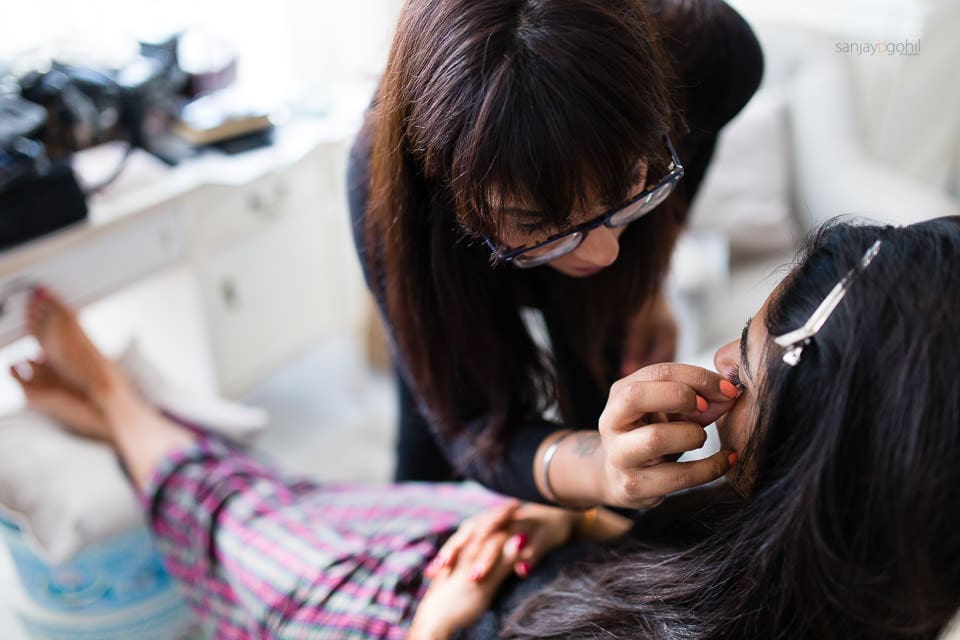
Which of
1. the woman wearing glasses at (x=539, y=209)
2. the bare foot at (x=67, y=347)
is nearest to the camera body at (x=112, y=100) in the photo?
the bare foot at (x=67, y=347)

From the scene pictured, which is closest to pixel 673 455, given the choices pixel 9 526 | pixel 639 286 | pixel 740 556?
pixel 740 556

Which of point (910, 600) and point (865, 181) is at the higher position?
point (910, 600)

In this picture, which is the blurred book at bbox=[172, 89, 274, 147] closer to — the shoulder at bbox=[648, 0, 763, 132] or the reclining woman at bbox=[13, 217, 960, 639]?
the reclining woman at bbox=[13, 217, 960, 639]

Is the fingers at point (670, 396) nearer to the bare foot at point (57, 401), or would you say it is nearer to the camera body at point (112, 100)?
the bare foot at point (57, 401)

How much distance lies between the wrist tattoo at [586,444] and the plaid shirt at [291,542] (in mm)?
283

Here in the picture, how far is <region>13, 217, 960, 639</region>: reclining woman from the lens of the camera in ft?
1.91

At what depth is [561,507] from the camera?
3.24ft

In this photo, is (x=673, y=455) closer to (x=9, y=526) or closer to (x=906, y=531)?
(x=906, y=531)

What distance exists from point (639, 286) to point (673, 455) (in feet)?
1.30

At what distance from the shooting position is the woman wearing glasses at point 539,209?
0.68m

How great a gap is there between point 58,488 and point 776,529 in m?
1.07

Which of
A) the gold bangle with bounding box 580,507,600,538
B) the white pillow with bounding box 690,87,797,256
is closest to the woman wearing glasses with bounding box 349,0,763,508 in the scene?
the gold bangle with bounding box 580,507,600,538

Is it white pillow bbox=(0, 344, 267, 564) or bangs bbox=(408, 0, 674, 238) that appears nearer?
bangs bbox=(408, 0, 674, 238)

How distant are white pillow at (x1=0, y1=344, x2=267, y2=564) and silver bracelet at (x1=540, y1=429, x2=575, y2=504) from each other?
705mm
